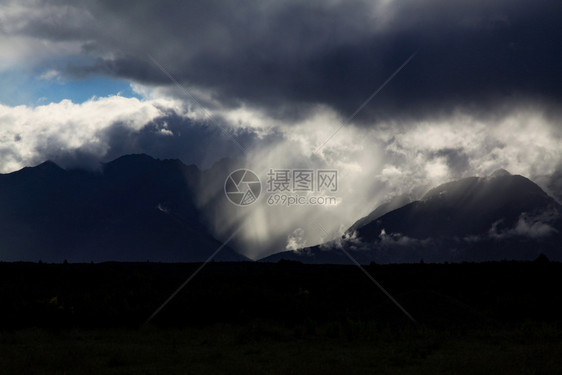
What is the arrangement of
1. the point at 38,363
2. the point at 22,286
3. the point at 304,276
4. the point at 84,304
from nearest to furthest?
1. the point at 38,363
2. the point at 84,304
3. the point at 22,286
4. the point at 304,276

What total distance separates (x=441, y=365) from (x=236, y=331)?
16355 millimetres

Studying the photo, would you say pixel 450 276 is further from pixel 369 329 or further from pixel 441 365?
pixel 441 365

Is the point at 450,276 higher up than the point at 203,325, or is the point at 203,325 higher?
the point at 450,276

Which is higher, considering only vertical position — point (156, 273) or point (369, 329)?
point (156, 273)

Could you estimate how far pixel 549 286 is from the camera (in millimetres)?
59281

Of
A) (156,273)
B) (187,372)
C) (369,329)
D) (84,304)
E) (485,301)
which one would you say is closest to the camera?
(187,372)

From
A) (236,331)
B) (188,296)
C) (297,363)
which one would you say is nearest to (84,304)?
(188,296)

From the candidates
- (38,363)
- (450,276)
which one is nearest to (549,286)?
(450,276)

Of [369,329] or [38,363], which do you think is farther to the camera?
[369,329]

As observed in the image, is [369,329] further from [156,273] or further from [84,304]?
[156,273]

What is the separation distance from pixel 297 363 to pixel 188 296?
2460cm

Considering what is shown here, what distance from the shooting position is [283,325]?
38.5 meters

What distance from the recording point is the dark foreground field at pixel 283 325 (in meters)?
22.6

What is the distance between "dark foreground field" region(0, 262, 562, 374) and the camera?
74.3 ft
